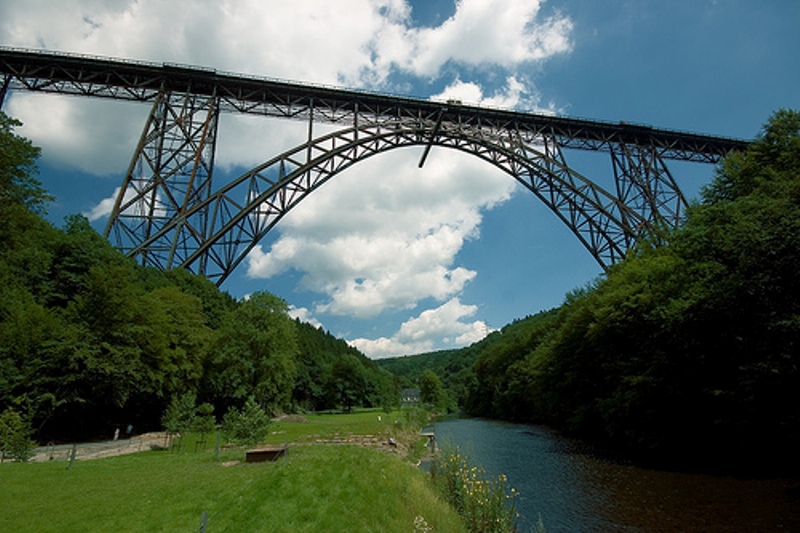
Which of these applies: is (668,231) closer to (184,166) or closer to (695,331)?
A: (695,331)

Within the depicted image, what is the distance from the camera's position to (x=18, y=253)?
1573 centimetres

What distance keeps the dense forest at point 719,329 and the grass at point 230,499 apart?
13087 mm

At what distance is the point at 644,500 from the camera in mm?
13547

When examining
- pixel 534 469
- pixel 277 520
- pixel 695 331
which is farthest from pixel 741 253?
pixel 277 520

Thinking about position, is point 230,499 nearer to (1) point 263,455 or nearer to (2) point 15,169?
(1) point 263,455

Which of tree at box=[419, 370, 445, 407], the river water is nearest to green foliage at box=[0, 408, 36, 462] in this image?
the river water

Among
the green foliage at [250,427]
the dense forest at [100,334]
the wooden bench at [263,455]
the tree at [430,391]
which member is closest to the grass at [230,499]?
the wooden bench at [263,455]

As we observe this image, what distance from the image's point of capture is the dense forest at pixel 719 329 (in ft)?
47.7

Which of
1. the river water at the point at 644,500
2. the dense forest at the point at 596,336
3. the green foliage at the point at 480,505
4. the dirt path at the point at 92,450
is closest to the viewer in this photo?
the green foliage at the point at 480,505

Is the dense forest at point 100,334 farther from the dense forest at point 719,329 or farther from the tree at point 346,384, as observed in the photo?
the tree at point 346,384

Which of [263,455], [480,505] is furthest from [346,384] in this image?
[480,505]

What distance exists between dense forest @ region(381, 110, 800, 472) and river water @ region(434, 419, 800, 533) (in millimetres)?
2845

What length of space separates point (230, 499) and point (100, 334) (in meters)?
24.2

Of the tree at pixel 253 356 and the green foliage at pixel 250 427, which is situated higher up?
the tree at pixel 253 356
